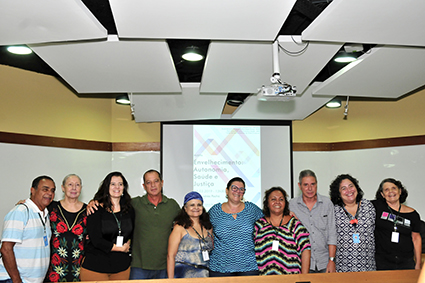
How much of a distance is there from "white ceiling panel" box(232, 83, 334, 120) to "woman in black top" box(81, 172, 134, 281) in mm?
2494

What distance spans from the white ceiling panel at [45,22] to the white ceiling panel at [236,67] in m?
1.08

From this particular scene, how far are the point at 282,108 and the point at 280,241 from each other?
9.37ft

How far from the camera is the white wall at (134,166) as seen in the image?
15.4 feet

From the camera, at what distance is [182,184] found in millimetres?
6391

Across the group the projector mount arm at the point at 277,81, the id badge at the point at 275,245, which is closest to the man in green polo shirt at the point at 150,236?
the id badge at the point at 275,245

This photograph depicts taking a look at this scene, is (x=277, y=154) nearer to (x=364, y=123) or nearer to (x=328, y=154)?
(x=328, y=154)

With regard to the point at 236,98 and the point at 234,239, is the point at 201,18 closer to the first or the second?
the point at 234,239

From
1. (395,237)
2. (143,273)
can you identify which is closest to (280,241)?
(395,237)

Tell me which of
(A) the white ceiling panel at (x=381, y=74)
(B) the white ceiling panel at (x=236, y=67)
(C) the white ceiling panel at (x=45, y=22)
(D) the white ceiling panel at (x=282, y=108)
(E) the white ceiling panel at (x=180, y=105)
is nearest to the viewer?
(C) the white ceiling panel at (x=45, y=22)

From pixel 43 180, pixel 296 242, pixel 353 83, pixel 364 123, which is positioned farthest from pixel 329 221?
pixel 364 123

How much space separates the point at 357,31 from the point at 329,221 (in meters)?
1.85

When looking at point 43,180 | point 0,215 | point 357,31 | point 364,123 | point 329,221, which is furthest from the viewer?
point 364,123

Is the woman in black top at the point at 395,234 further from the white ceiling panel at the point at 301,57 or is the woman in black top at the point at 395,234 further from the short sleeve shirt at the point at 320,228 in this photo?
the white ceiling panel at the point at 301,57

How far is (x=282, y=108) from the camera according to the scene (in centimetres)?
589
